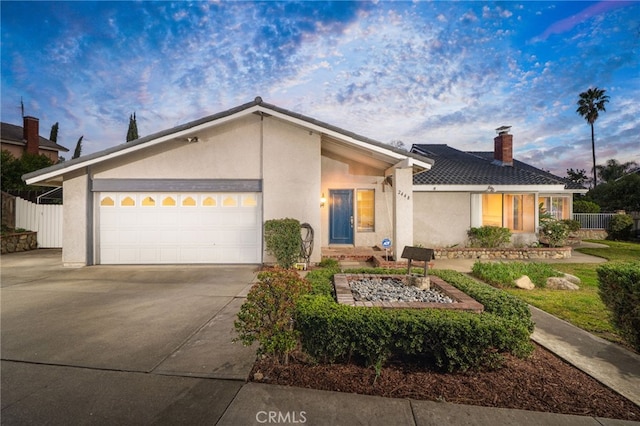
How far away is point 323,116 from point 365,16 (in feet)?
34.1

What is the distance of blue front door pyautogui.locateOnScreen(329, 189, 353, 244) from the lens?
1137 centimetres

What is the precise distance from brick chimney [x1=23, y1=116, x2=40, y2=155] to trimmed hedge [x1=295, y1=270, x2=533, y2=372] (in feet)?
100.0

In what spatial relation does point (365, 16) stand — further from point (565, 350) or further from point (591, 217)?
point (591, 217)

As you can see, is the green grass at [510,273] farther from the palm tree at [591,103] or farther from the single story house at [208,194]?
the palm tree at [591,103]

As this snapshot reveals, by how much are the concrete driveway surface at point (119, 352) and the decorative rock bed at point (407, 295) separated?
1558 millimetres

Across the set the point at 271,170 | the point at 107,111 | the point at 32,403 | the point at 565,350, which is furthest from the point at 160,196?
the point at 107,111

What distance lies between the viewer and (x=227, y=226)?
9.20 metres

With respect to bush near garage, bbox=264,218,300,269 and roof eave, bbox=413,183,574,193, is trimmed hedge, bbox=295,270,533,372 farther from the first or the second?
roof eave, bbox=413,183,574,193

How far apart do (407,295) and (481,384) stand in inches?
63.0

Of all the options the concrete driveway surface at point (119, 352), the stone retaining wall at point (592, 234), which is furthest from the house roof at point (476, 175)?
the concrete driveway surface at point (119, 352)

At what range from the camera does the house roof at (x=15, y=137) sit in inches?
880

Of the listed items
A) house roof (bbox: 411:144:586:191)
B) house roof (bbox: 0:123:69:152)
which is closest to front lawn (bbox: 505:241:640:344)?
house roof (bbox: 411:144:586:191)

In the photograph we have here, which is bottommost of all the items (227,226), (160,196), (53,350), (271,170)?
(53,350)

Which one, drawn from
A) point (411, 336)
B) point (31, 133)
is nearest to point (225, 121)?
point (411, 336)
